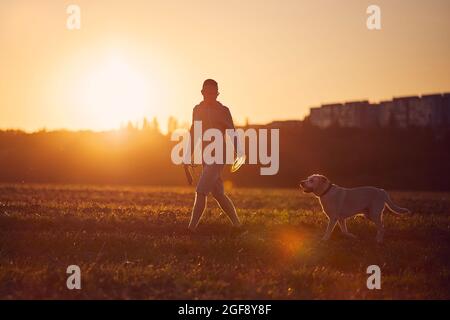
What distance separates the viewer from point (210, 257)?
905 cm

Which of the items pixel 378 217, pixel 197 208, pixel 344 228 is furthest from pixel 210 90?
pixel 378 217

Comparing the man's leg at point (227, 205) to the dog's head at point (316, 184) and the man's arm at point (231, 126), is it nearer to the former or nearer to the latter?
the man's arm at point (231, 126)

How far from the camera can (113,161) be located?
215 feet

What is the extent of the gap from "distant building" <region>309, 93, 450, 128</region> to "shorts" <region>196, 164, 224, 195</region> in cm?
7044

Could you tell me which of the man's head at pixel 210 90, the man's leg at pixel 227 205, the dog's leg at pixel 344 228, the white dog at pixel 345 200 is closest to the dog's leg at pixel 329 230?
the white dog at pixel 345 200

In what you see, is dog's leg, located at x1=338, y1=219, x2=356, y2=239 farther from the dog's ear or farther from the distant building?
the distant building

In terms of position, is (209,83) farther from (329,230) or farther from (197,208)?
(329,230)

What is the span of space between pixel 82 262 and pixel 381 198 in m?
6.68

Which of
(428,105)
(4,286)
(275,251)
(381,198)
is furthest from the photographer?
(428,105)

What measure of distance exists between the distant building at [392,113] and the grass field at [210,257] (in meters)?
69.0

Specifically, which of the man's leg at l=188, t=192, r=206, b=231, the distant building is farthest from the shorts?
the distant building

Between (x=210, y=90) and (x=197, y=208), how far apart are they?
252cm
